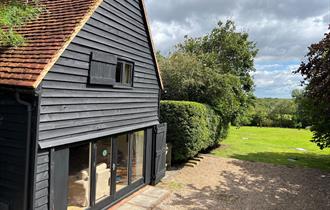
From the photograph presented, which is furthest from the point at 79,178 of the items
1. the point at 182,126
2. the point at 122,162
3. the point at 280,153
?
the point at 280,153

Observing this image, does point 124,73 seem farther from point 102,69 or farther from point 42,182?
point 42,182

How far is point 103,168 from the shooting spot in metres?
9.97

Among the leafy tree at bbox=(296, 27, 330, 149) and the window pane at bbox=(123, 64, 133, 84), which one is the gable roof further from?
the leafy tree at bbox=(296, 27, 330, 149)

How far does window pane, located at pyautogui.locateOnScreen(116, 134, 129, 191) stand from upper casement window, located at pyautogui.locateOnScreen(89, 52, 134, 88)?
2037mm

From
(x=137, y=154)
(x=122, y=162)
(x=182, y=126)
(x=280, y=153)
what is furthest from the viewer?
(x=280, y=153)

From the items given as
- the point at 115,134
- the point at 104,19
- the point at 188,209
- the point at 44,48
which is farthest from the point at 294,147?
the point at 44,48

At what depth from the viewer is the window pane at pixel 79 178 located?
27.9ft

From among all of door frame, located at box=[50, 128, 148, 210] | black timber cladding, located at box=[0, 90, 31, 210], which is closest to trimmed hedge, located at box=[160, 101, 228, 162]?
door frame, located at box=[50, 128, 148, 210]

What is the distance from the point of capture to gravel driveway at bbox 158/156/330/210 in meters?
11.6

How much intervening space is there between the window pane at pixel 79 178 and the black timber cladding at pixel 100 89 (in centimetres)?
52

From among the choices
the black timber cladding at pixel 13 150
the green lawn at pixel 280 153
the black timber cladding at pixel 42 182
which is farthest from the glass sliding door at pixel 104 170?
the green lawn at pixel 280 153

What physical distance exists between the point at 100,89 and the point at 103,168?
2.62 meters

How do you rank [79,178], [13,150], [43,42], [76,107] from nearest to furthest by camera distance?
1. [13,150]
2. [43,42]
3. [76,107]
4. [79,178]

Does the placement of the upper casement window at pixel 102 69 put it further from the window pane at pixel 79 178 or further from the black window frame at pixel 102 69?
the window pane at pixel 79 178
